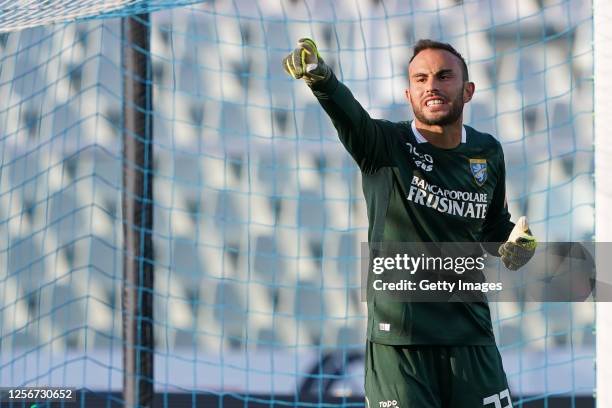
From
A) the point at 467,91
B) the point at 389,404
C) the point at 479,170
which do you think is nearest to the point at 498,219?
the point at 479,170

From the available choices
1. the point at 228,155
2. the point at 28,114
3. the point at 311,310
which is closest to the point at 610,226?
the point at 228,155

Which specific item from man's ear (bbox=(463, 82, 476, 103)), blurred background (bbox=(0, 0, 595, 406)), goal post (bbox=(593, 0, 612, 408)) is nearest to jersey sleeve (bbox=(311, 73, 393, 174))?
man's ear (bbox=(463, 82, 476, 103))

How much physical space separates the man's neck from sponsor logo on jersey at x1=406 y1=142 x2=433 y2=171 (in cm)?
A: 6

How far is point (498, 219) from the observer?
11.2 ft

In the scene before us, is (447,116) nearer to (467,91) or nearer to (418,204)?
(467,91)

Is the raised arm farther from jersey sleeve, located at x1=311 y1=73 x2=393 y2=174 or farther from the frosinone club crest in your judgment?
the frosinone club crest

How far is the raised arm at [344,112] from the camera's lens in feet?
9.13

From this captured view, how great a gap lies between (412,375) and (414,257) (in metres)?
0.34

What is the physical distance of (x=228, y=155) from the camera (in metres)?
9.16

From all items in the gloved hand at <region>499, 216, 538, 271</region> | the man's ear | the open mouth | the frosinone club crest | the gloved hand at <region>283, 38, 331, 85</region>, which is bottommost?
the gloved hand at <region>499, 216, 538, 271</region>

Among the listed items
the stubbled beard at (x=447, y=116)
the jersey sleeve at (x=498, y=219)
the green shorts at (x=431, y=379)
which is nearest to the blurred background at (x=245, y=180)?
the jersey sleeve at (x=498, y=219)

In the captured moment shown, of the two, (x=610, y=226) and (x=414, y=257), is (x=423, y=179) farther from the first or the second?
(x=610, y=226)

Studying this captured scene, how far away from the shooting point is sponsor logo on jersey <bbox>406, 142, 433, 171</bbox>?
3201 mm

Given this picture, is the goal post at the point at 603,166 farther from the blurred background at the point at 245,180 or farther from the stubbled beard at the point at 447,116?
the blurred background at the point at 245,180
